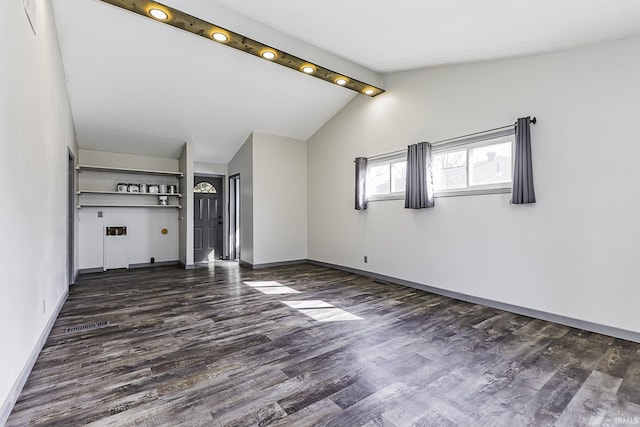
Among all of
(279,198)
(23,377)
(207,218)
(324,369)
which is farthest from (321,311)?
(207,218)

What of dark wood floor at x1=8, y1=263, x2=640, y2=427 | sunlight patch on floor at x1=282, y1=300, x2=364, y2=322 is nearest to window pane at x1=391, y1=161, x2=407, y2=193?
dark wood floor at x1=8, y1=263, x2=640, y2=427

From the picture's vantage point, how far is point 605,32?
277 centimetres

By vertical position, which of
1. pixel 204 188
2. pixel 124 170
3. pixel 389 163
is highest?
pixel 124 170

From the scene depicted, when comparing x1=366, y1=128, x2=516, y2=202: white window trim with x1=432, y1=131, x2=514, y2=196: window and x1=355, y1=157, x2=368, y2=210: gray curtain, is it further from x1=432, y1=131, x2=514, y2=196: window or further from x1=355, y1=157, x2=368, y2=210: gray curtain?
x1=355, y1=157, x2=368, y2=210: gray curtain

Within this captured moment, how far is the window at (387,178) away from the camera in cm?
500

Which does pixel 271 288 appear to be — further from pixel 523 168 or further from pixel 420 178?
pixel 523 168

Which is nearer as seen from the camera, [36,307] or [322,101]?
[36,307]

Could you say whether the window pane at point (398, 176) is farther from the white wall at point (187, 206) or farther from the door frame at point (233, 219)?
the door frame at point (233, 219)

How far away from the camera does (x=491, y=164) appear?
384cm

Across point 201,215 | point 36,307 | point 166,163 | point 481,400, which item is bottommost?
point 481,400

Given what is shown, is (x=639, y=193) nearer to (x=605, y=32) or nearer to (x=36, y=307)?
(x=605, y=32)

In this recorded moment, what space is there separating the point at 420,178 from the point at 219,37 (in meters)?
3.15

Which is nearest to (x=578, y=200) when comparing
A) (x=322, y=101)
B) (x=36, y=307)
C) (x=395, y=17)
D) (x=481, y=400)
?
(x=481, y=400)

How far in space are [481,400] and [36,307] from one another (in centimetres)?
330
